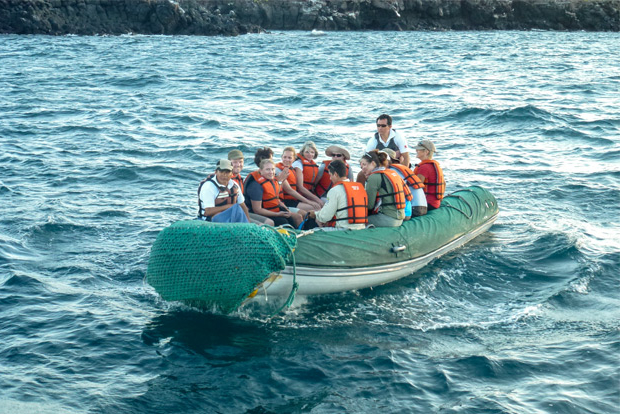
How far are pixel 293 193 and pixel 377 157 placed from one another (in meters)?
1.45

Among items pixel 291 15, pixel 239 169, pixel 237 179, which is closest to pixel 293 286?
pixel 239 169

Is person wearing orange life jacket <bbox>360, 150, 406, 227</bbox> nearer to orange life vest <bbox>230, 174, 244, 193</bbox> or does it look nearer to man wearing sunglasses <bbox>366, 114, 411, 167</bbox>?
man wearing sunglasses <bbox>366, 114, 411, 167</bbox>

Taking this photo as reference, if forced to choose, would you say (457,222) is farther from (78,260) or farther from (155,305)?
(78,260)

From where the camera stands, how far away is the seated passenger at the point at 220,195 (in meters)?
7.69

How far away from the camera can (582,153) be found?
15195 millimetres

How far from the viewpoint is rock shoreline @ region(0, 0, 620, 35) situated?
49531mm

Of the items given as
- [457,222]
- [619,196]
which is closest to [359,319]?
[457,222]

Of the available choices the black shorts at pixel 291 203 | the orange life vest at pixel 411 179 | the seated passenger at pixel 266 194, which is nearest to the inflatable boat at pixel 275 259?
the orange life vest at pixel 411 179

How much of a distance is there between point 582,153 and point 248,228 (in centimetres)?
1112

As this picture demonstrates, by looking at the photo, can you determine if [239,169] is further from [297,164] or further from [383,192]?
[383,192]

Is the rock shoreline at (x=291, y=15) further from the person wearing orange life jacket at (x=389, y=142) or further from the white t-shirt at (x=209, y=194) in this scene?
the white t-shirt at (x=209, y=194)

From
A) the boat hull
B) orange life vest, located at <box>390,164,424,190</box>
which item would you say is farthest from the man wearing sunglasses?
the boat hull

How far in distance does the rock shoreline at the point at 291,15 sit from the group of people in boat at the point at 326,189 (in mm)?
45338

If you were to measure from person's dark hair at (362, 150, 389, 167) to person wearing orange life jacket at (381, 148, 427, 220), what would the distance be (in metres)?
0.31
